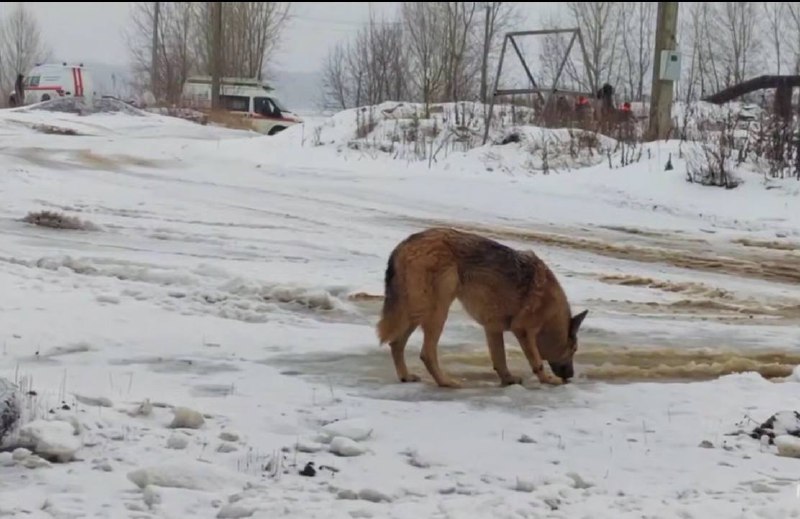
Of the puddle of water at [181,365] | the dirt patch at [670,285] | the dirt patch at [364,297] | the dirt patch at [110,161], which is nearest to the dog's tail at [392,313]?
the puddle of water at [181,365]

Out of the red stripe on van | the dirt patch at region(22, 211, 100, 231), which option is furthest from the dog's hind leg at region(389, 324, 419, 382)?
the red stripe on van

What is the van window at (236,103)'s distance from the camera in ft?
140

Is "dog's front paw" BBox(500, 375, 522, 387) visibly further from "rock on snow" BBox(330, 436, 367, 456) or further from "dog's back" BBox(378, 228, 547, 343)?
"rock on snow" BBox(330, 436, 367, 456)

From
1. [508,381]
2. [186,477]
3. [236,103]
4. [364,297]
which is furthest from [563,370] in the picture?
[236,103]

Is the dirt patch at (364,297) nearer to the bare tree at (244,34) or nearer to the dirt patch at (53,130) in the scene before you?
the dirt patch at (53,130)

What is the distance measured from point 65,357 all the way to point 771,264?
26.7 ft

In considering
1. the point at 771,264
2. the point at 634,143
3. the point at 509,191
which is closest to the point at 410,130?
the point at 634,143

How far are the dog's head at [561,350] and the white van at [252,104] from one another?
31365 mm

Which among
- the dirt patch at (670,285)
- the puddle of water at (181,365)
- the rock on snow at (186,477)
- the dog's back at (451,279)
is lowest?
the dirt patch at (670,285)

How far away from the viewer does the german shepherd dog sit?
6221 millimetres

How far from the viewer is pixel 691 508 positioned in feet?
14.0

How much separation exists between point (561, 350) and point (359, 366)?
1304mm

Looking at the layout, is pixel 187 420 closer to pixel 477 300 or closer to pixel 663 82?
pixel 477 300

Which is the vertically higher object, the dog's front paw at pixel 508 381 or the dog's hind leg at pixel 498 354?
the dog's hind leg at pixel 498 354
